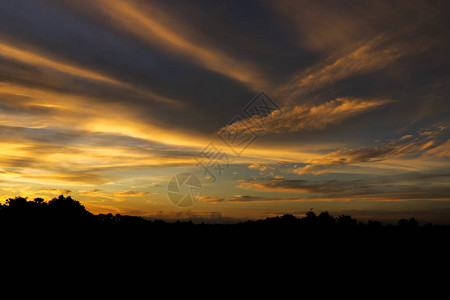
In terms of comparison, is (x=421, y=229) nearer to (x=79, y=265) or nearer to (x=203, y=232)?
(x=203, y=232)

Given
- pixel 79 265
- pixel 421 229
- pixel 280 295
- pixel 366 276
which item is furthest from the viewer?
pixel 421 229

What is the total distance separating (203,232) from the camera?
2410 inches

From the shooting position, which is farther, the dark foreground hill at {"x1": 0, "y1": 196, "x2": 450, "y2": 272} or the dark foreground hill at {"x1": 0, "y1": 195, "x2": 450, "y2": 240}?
the dark foreground hill at {"x1": 0, "y1": 195, "x2": 450, "y2": 240}

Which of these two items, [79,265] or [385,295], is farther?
[79,265]

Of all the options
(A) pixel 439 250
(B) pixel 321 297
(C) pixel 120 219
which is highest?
(C) pixel 120 219

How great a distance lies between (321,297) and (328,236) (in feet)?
63.4

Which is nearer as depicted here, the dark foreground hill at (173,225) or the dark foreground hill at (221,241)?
the dark foreground hill at (221,241)

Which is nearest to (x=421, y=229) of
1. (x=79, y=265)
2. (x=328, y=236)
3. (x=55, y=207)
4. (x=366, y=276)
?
(x=328, y=236)

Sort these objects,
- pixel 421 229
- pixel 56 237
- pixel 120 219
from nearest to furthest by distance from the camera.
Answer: pixel 56 237 → pixel 421 229 → pixel 120 219

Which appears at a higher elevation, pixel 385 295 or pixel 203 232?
pixel 203 232

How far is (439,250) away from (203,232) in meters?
38.2

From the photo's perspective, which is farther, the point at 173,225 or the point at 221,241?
the point at 173,225

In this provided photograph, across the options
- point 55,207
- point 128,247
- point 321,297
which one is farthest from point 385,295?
point 55,207

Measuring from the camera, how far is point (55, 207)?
74.8 meters
